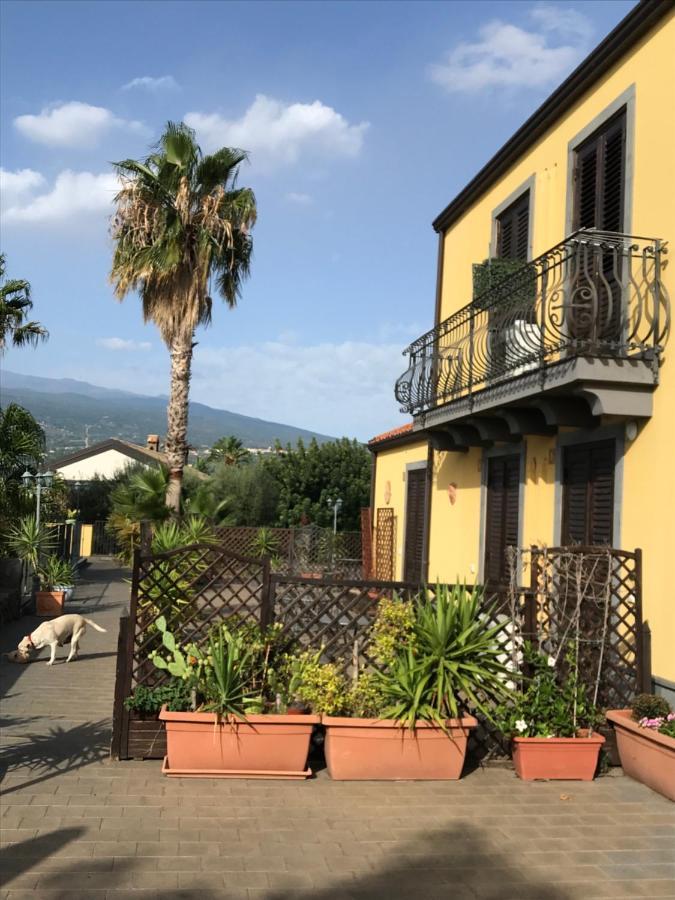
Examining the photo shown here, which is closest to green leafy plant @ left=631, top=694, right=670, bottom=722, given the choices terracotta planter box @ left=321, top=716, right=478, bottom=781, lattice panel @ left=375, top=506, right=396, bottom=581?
terracotta planter box @ left=321, top=716, right=478, bottom=781

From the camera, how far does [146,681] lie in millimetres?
6746

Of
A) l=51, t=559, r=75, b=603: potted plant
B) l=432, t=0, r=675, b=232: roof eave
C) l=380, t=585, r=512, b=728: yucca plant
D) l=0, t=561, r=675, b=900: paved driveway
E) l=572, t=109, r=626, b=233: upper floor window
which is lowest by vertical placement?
l=0, t=561, r=675, b=900: paved driveway

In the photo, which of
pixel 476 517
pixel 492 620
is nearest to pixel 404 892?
pixel 492 620

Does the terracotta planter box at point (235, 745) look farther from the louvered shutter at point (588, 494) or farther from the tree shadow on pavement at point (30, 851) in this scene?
the louvered shutter at point (588, 494)

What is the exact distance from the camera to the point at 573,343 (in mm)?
7402

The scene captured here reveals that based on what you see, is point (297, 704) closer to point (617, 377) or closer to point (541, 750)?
point (541, 750)

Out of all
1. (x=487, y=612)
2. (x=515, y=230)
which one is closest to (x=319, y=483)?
(x=515, y=230)

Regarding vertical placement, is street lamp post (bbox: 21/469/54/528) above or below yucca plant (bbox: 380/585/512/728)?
above

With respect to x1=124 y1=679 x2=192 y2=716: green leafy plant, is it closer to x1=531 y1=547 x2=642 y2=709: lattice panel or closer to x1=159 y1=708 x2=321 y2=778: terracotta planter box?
x1=159 y1=708 x2=321 y2=778: terracotta planter box

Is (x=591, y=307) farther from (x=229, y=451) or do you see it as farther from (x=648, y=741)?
(x=229, y=451)

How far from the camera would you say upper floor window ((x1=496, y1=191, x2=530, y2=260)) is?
10.8 meters

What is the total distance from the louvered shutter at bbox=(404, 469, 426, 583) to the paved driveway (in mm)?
7914

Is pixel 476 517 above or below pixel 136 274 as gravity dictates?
below

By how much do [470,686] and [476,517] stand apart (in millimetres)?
5545
